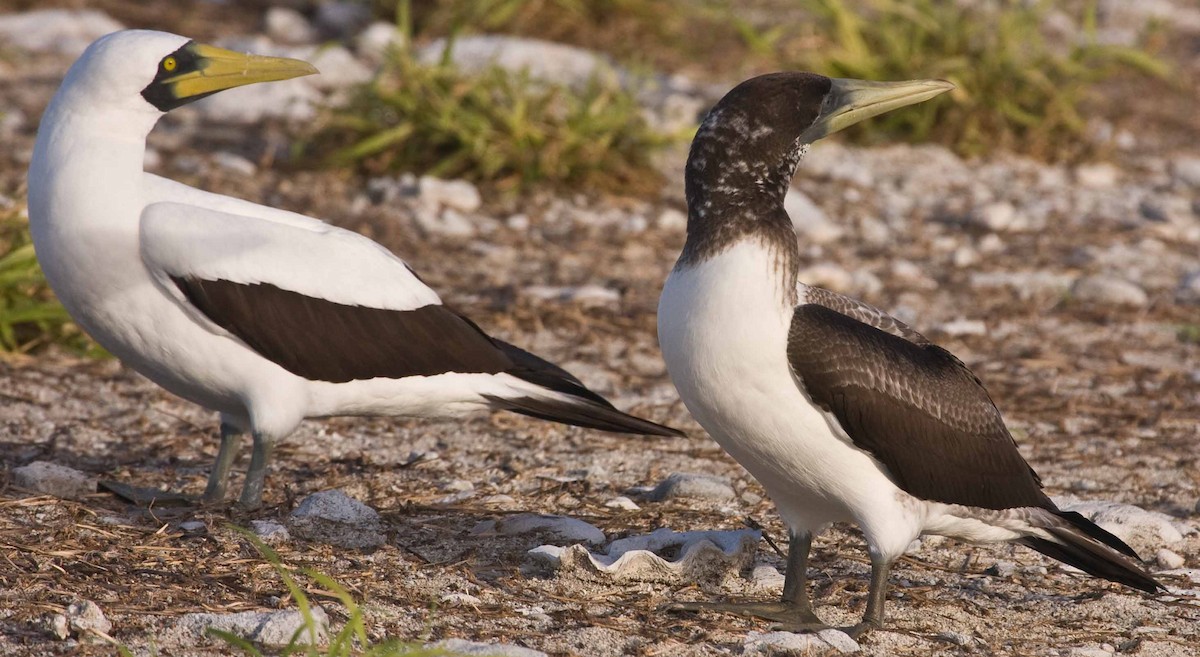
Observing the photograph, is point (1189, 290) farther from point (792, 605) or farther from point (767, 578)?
point (792, 605)

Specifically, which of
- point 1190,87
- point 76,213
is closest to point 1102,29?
point 1190,87

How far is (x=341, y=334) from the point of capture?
15.4 ft

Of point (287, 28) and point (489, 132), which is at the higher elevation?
point (287, 28)

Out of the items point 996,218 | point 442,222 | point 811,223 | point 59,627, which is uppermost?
point 996,218

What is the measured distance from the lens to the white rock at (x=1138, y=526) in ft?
15.8

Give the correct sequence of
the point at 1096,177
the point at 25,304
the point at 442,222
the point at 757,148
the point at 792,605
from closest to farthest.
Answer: the point at 757,148 < the point at 792,605 < the point at 25,304 < the point at 442,222 < the point at 1096,177

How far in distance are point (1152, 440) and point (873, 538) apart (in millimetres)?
2550

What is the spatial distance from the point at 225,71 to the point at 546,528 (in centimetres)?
177

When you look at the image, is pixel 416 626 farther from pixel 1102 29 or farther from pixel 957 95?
pixel 1102 29

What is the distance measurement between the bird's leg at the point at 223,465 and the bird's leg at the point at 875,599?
6.68 ft

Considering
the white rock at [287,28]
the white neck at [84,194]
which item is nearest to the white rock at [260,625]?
the white neck at [84,194]

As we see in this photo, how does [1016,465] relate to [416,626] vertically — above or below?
above

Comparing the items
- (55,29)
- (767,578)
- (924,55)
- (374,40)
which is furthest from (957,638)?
(55,29)

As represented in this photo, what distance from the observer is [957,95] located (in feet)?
32.5
